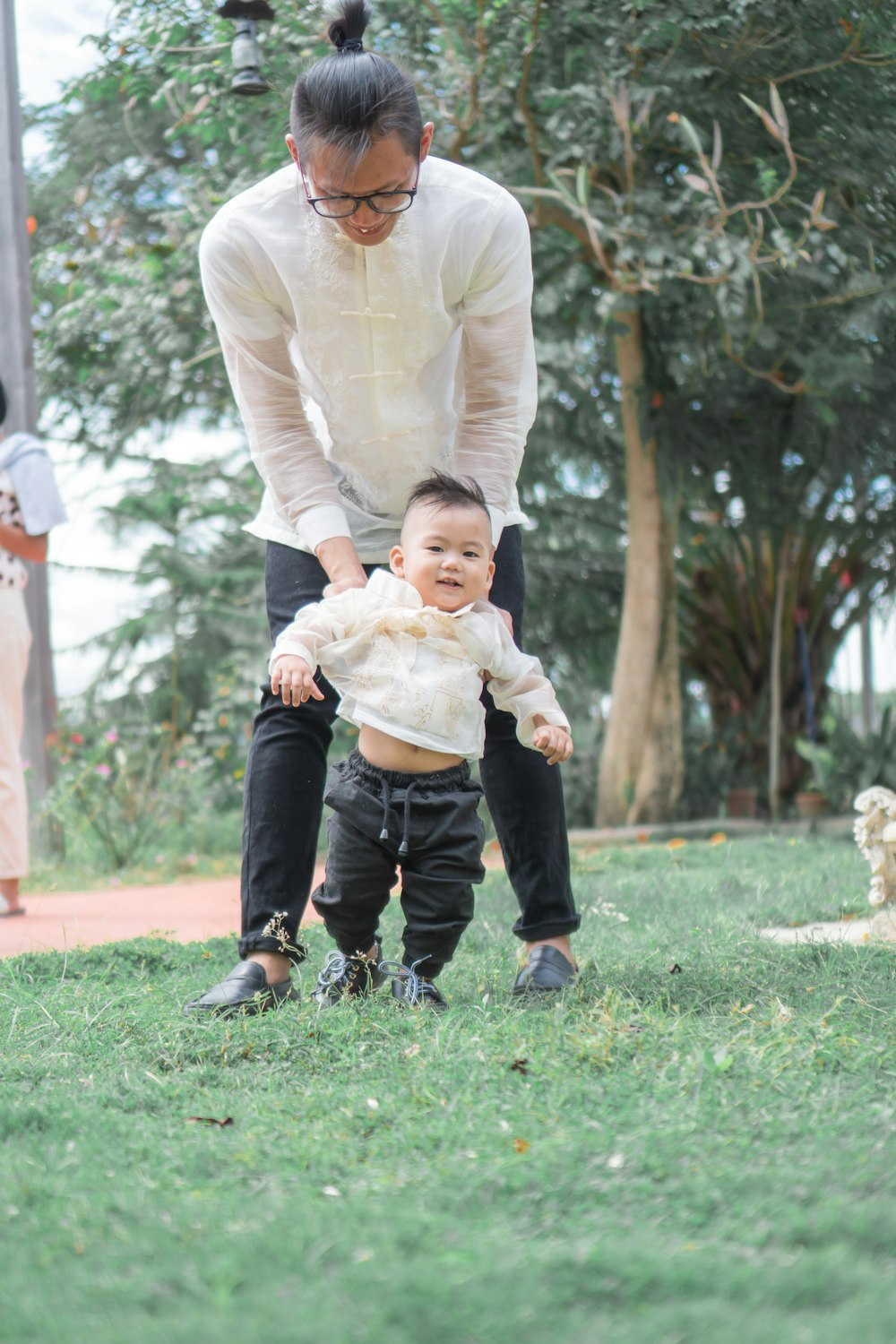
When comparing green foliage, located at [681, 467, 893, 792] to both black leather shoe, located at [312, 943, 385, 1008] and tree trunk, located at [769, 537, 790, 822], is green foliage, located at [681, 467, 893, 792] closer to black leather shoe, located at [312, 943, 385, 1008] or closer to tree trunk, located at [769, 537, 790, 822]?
tree trunk, located at [769, 537, 790, 822]

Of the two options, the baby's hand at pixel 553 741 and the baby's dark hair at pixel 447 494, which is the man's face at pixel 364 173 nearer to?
the baby's dark hair at pixel 447 494

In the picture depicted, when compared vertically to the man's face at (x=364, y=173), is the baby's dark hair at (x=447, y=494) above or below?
below

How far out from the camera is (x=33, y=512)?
14.9 ft

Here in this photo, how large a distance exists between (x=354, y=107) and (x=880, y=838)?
6.81 feet

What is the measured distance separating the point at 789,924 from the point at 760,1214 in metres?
2.18

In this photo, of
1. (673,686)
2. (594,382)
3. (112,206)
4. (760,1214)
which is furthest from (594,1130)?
(112,206)

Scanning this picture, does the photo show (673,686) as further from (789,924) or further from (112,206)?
(112,206)

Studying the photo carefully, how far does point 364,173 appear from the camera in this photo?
87.7 inches

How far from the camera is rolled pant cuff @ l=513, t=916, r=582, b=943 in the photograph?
2570mm

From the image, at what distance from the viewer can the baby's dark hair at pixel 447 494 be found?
2.46 m

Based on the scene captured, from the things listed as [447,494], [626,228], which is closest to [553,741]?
[447,494]

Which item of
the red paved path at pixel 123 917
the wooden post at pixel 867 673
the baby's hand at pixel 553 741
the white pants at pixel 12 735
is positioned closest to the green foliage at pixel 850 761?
the wooden post at pixel 867 673

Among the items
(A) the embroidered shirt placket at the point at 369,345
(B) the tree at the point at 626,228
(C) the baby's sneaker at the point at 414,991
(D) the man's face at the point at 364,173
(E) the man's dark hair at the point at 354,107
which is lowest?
(C) the baby's sneaker at the point at 414,991

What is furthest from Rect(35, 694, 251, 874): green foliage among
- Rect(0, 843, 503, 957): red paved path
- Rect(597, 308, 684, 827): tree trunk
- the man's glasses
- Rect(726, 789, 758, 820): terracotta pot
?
the man's glasses
